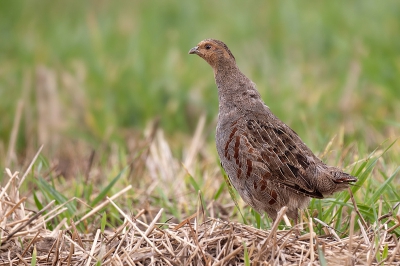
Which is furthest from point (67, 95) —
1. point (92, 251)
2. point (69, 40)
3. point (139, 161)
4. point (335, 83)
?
point (92, 251)

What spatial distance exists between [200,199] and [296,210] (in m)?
0.66

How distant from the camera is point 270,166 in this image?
14.5ft

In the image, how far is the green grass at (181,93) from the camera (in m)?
5.43

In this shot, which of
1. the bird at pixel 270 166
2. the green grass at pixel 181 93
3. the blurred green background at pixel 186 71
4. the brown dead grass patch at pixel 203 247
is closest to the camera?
the brown dead grass patch at pixel 203 247

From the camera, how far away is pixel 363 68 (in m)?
8.58

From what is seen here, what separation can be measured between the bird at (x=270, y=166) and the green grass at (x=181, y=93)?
→ 199mm

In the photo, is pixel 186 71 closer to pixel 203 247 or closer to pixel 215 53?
pixel 215 53

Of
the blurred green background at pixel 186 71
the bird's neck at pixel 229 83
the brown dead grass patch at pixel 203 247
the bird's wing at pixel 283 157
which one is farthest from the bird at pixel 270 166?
the blurred green background at pixel 186 71

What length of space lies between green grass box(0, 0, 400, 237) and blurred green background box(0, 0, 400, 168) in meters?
0.02

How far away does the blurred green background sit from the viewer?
8039 mm

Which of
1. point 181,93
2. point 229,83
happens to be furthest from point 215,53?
point 181,93

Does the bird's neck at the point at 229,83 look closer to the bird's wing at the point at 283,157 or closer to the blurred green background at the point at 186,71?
the bird's wing at the point at 283,157

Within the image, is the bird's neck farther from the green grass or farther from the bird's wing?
the green grass

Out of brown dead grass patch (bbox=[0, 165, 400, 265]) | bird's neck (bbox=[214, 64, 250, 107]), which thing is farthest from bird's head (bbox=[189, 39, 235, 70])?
brown dead grass patch (bbox=[0, 165, 400, 265])
